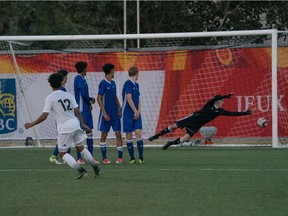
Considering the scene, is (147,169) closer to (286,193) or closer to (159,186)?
(159,186)

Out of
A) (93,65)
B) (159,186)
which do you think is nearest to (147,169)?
(159,186)

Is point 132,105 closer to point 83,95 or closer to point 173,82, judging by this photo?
point 83,95

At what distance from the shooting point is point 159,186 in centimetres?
1409

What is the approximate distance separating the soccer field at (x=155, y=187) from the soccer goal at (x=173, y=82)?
571cm

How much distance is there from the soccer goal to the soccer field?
5711mm

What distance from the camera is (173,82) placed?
88.7 feet

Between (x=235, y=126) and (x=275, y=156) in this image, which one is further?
(x=235, y=126)

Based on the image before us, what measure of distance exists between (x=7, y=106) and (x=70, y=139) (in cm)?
1213

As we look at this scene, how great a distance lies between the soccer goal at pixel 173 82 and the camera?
2634 centimetres

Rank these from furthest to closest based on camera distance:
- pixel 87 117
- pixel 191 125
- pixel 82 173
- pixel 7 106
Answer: pixel 7 106
pixel 191 125
pixel 87 117
pixel 82 173

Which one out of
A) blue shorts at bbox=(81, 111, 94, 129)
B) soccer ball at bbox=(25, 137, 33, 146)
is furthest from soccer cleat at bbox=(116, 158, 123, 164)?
soccer ball at bbox=(25, 137, 33, 146)

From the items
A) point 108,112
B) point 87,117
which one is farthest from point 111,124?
point 87,117

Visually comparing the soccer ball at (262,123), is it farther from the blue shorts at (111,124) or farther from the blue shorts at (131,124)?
the blue shorts at (111,124)

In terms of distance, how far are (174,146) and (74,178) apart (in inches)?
407
